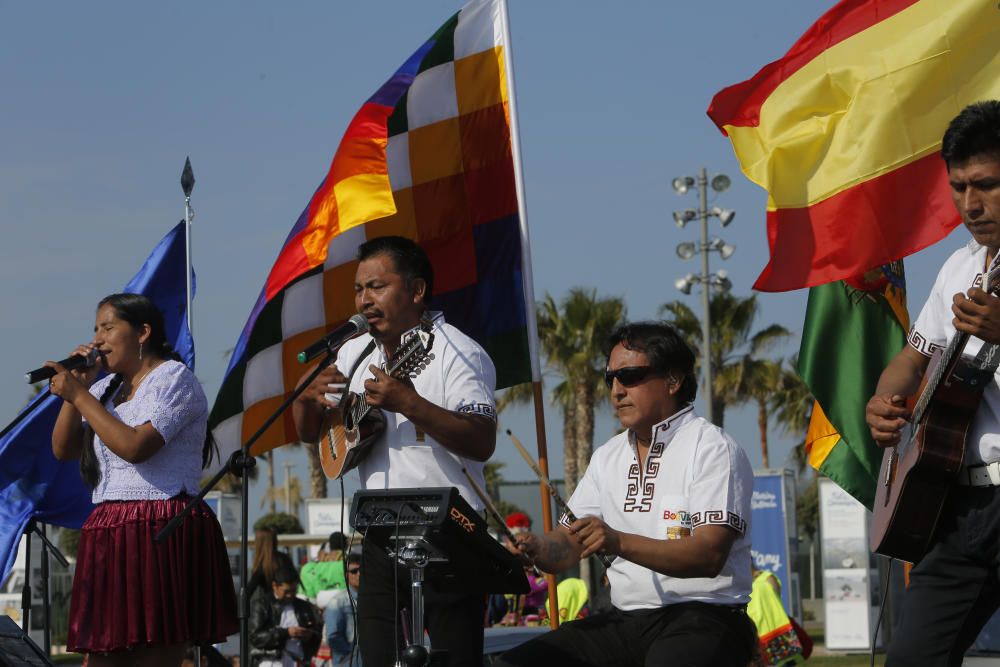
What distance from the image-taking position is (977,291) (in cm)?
366

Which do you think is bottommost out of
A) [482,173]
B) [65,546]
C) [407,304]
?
[65,546]

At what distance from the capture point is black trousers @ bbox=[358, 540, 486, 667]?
185 inches

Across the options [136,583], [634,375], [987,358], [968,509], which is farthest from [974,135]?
[136,583]

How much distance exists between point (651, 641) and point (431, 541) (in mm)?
860

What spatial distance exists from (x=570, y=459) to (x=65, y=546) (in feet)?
48.3

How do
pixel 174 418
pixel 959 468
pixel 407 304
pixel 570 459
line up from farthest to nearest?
pixel 570 459
pixel 174 418
pixel 407 304
pixel 959 468

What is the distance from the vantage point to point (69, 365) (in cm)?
549

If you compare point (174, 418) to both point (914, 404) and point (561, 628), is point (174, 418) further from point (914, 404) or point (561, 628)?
point (914, 404)

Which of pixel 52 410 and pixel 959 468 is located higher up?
pixel 52 410

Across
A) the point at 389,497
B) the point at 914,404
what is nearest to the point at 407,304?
the point at 389,497

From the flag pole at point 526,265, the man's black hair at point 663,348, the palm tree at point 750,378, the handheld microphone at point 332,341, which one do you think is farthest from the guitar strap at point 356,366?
the palm tree at point 750,378

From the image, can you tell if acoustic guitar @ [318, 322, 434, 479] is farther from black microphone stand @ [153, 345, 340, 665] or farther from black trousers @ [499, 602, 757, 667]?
black trousers @ [499, 602, 757, 667]

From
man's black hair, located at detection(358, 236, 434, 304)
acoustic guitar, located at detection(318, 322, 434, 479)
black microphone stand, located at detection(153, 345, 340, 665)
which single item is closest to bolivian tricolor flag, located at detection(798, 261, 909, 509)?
man's black hair, located at detection(358, 236, 434, 304)

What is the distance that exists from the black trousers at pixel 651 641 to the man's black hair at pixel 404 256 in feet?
4.52
